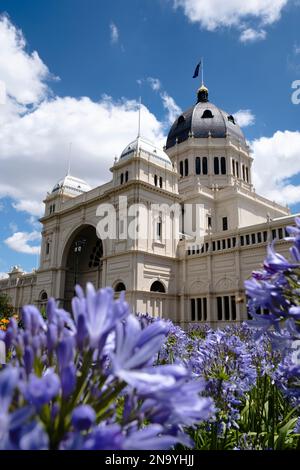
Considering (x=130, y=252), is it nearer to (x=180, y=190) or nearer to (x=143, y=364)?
(x=180, y=190)

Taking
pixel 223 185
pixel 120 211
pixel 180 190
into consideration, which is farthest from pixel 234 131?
pixel 120 211

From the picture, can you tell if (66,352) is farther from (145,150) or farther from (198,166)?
(198,166)

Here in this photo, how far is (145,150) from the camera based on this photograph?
34469 mm

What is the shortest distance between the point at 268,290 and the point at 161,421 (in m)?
0.86

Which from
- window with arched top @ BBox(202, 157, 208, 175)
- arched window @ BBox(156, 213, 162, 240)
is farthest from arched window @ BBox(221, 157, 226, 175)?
arched window @ BBox(156, 213, 162, 240)

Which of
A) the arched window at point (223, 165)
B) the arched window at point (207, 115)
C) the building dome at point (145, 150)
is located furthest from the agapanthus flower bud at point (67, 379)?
the arched window at point (207, 115)

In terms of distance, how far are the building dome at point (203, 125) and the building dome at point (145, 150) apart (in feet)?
37.2

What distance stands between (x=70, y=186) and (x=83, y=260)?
10150 millimetres

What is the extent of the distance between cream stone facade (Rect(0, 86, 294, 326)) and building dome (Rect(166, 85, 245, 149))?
0.17 meters

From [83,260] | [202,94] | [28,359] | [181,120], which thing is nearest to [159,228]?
[83,260]

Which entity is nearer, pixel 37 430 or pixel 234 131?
pixel 37 430

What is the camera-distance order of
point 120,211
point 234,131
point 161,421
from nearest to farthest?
1. point 161,421
2. point 120,211
3. point 234,131

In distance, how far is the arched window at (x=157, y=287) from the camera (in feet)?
106

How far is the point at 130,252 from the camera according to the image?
30984 mm
